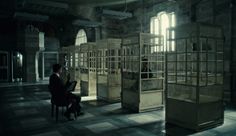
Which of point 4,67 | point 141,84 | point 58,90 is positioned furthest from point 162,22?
point 4,67

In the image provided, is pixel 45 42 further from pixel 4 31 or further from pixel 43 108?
pixel 43 108

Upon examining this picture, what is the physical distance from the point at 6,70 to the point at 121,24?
8.35 m

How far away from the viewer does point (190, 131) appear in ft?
14.7

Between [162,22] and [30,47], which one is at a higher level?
[162,22]

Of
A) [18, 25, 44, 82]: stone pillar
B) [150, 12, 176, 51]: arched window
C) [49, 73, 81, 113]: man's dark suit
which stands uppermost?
[150, 12, 176, 51]: arched window

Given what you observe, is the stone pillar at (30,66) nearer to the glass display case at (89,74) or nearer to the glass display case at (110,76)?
the glass display case at (89,74)

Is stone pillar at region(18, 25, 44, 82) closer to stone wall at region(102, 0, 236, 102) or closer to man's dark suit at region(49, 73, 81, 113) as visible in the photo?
stone wall at region(102, 0, 236, 102)

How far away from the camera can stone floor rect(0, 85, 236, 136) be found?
437 centimetres

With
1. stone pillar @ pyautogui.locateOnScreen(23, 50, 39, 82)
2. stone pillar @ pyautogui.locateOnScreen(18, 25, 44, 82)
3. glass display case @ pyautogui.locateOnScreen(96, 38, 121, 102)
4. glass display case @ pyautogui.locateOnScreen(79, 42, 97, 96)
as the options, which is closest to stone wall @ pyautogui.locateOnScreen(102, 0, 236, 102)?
glass display case @ pyautogui.locateOnScreen(96, 38, 121, 102)

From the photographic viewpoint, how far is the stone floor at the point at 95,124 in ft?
14.3

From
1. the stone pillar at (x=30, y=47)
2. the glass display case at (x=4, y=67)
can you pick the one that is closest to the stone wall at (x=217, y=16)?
the stone pillar at (x=30, y=47)

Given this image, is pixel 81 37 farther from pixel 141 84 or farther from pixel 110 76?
pixel 141 84

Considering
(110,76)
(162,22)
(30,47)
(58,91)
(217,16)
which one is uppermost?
(162,22)

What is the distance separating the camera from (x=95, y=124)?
16.2 feet
